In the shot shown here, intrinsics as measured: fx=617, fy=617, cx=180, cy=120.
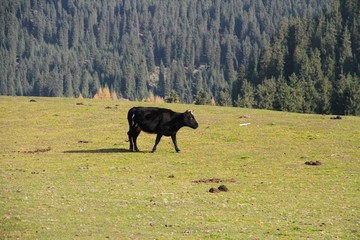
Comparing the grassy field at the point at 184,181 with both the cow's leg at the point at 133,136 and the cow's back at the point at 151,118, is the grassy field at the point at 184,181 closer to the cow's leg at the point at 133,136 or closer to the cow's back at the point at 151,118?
the cow's leg at the point at 133,136

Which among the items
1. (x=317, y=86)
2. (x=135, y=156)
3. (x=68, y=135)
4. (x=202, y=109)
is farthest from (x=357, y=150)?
(x=317, y=86)

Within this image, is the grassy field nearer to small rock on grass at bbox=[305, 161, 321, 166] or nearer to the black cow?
small rock on grass at bbox=[305, 161, 321, 166]

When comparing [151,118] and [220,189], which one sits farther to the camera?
[151,118]

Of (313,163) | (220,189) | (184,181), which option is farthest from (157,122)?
(220,189)

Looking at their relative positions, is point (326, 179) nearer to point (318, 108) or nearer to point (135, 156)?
point (135, 156)

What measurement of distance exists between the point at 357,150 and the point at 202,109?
31.2 m

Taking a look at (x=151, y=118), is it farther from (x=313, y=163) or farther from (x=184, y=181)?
(x=313, y=163)

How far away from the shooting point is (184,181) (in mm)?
30547

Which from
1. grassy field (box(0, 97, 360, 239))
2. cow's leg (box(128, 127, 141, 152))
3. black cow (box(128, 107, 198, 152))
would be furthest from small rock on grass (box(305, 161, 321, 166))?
cow's leg (box(128, 127, 141, 152))

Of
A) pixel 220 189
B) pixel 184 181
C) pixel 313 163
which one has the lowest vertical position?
pixel 313 163

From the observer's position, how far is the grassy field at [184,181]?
20562 millimetres

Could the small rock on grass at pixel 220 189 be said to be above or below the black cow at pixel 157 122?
below

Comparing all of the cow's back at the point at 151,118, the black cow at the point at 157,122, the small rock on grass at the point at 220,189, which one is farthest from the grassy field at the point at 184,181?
the cow's back at the point at 151,118

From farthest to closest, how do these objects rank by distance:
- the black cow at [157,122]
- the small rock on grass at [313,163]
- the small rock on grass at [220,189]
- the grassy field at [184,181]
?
the black cow at [157,122]
the small rock on grass at [313,163]
the small rock on grass at [220,189]
the grassy field at [184,181]
